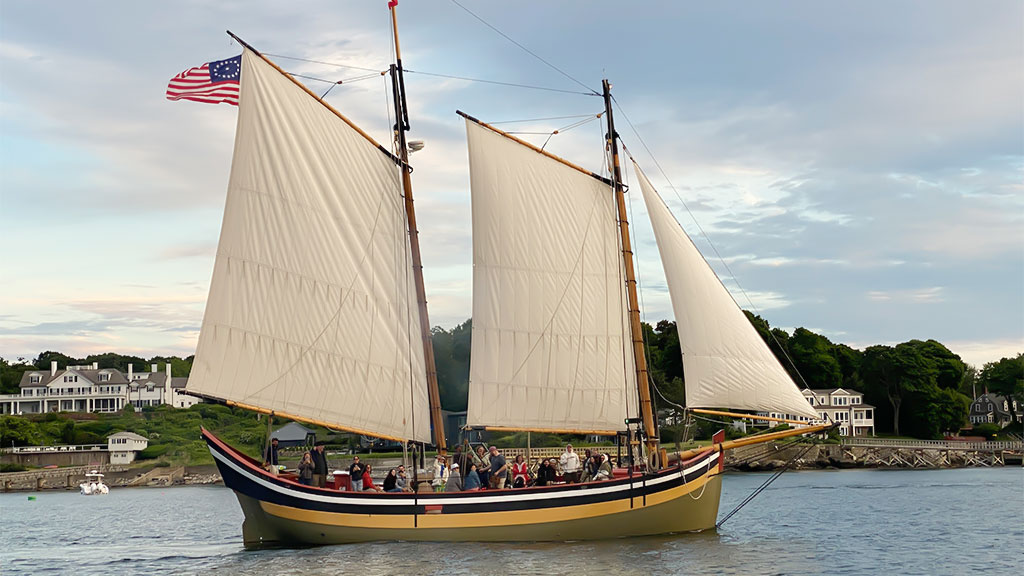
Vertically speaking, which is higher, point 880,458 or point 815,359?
point 815,359

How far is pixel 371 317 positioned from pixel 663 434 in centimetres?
7879

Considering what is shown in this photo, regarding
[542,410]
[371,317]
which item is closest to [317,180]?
[371,317]

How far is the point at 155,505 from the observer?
252 ft

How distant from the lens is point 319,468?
1390 inches

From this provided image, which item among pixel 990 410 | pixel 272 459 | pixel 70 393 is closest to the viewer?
pixel 272 459

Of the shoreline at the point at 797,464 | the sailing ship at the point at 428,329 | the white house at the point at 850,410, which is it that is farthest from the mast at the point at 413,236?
the white house at the point at 850,410

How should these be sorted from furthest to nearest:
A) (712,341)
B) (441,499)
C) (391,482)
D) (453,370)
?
(453,370), (712,341), (391,482), (441,499)

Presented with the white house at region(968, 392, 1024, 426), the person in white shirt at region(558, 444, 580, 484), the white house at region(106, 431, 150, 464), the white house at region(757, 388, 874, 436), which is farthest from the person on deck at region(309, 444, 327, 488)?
the white house at region(968, 392, 1024, 426)

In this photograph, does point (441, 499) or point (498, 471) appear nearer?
point (441, 499)

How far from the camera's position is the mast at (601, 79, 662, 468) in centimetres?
3675

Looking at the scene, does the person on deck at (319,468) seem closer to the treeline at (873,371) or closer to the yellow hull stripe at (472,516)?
the yellow hull stripe at (472,516)

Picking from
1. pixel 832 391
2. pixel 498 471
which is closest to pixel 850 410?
pixel 832 391

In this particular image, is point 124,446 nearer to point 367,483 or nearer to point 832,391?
point 832,391

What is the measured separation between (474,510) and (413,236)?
36.0 feet
